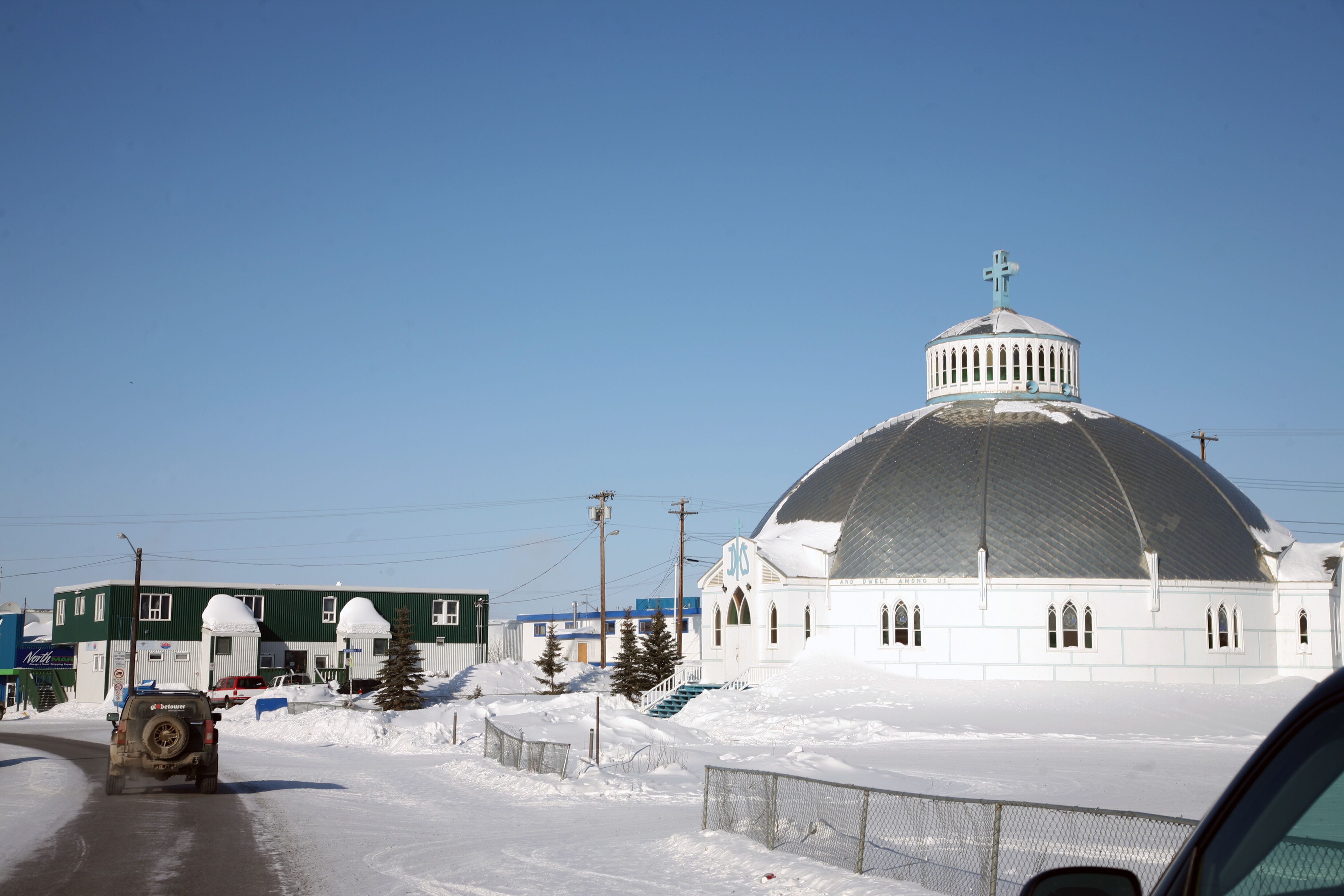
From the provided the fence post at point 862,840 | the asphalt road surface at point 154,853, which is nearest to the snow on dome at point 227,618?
the asphalt road surface at point 154,853

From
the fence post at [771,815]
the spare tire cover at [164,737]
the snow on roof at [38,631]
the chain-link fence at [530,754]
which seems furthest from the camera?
the snow on roof at [38,631]

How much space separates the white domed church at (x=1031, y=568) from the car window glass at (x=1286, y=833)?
42.9 meters

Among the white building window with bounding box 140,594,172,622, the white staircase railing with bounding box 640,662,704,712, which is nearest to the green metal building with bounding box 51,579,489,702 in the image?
the white building window with bounding box 140,594,172,622

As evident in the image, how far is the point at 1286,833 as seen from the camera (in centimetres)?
311

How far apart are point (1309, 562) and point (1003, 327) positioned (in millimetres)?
15232

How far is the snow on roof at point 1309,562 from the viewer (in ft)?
157

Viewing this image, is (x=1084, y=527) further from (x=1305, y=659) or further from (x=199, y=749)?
(x=199, y=749)

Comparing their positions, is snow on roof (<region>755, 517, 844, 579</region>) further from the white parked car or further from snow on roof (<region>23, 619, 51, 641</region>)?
snow on roof (<region>23, 619, 51, 641</region>)

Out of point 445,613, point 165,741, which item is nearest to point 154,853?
point 165,741

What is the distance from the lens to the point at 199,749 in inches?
957

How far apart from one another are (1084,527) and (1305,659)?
34.3ft

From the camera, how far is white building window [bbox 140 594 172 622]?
72438mm

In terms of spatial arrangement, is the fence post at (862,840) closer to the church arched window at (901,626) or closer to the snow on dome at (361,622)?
the church arched window at (901,626)

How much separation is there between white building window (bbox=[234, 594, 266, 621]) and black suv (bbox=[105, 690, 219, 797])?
52462 mm
